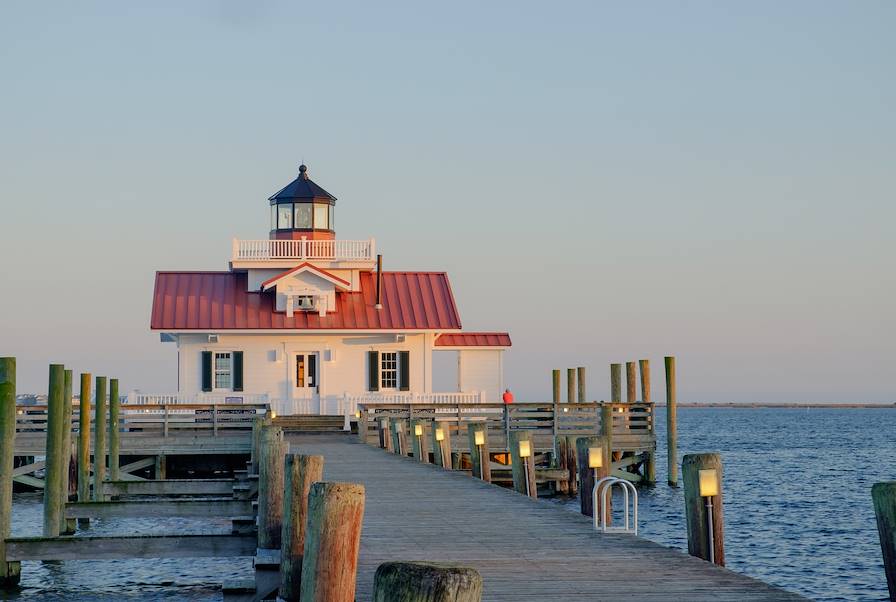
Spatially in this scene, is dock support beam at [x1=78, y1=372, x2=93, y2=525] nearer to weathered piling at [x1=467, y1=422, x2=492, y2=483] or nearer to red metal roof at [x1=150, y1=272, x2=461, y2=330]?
weathered piling at [x1=467, y1=422, x2=492, y2=483]

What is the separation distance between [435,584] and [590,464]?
33.5 ft

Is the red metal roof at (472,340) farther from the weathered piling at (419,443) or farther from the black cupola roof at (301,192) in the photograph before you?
the weathered piling at (419,443)

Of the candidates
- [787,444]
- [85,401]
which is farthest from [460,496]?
[787,444]

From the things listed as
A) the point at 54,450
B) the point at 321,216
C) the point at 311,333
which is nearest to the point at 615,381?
the point at 311,333

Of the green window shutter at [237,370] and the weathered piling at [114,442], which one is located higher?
the green window shutter at [237,370]

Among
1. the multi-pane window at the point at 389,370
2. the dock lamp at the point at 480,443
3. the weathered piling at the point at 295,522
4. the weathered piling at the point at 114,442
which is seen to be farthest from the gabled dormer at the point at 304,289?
the weathered piling at the point at 295,522

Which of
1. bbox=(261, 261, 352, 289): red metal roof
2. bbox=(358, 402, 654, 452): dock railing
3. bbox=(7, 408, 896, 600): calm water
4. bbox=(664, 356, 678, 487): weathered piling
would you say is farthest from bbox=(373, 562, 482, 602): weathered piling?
bbox=(261, 261, 352, 289): red metal roof

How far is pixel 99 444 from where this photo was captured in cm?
2334

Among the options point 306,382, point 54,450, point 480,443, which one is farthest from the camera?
point 306,382

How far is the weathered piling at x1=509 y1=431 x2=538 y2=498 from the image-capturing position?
1766cm

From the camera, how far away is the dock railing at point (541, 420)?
31.2 metres

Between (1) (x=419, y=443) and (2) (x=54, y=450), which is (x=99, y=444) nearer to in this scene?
(2) (x=54, y=450)

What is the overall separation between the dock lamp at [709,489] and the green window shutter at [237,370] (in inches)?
1133

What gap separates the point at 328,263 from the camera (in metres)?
40.7
